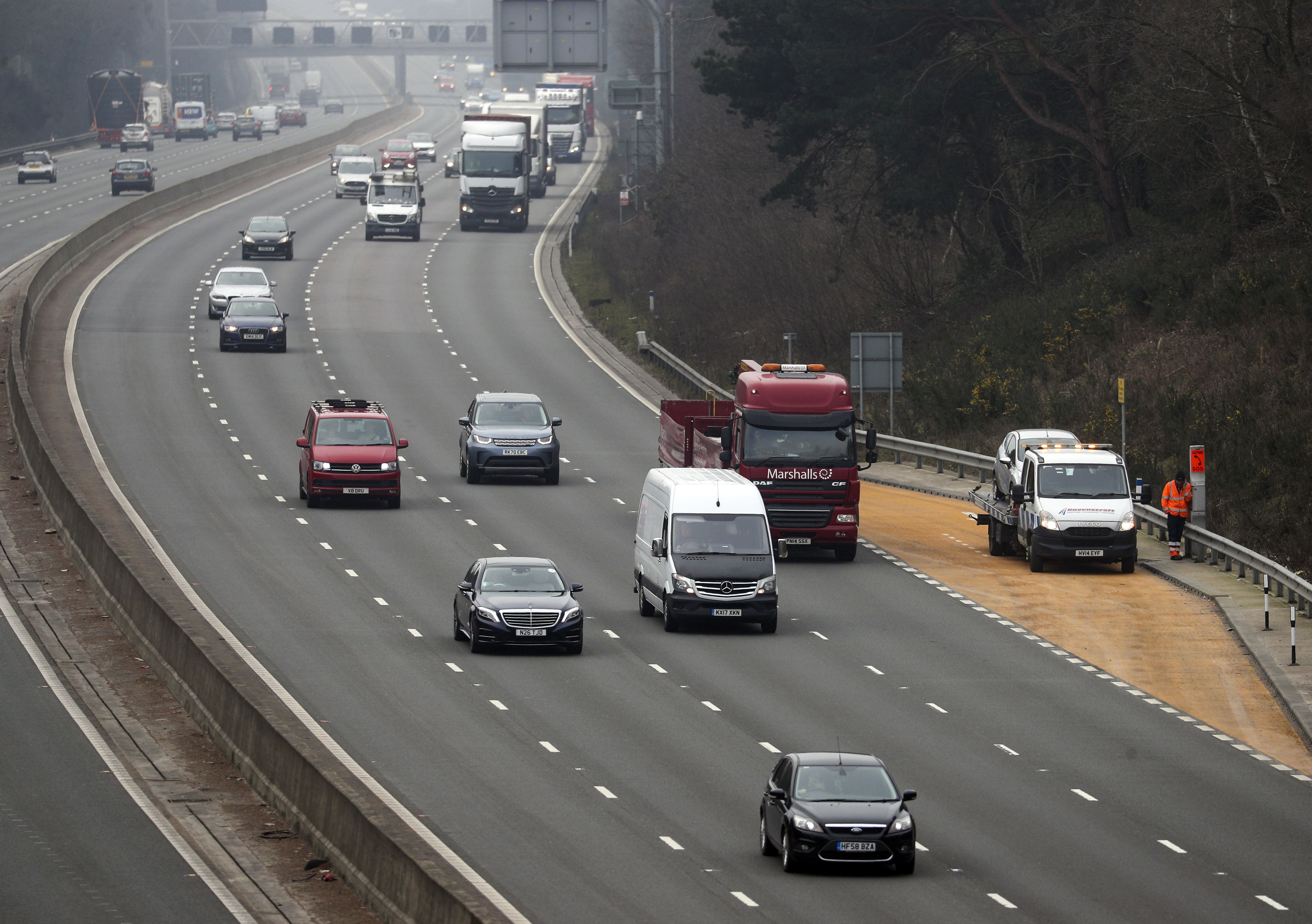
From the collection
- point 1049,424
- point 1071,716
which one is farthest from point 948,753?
point 1049,424

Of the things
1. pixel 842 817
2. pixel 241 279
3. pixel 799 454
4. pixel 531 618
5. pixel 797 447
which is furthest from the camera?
pixel 241 279

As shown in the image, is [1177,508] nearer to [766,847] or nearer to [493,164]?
[766,847]

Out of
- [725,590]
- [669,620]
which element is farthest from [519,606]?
[725,590]

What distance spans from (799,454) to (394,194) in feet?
178

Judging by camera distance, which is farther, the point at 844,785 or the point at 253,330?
the point at 253,330

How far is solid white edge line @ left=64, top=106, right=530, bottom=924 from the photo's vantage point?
58.2ft

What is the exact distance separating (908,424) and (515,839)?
34.1 metres

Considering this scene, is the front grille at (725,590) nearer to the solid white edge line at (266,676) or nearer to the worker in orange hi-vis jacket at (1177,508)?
the solid white edge line at (266,676)

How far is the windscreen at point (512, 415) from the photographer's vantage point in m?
43.0

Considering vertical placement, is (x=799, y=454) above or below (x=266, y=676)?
above

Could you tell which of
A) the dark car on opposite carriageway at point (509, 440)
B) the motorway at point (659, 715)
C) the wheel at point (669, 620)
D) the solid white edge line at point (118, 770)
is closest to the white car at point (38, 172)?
the motorway at point (659, 715)

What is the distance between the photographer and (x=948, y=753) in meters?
23.2

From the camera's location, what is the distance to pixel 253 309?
59719 millimetres

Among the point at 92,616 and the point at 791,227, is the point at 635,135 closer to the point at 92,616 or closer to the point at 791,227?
the point at 791,227
